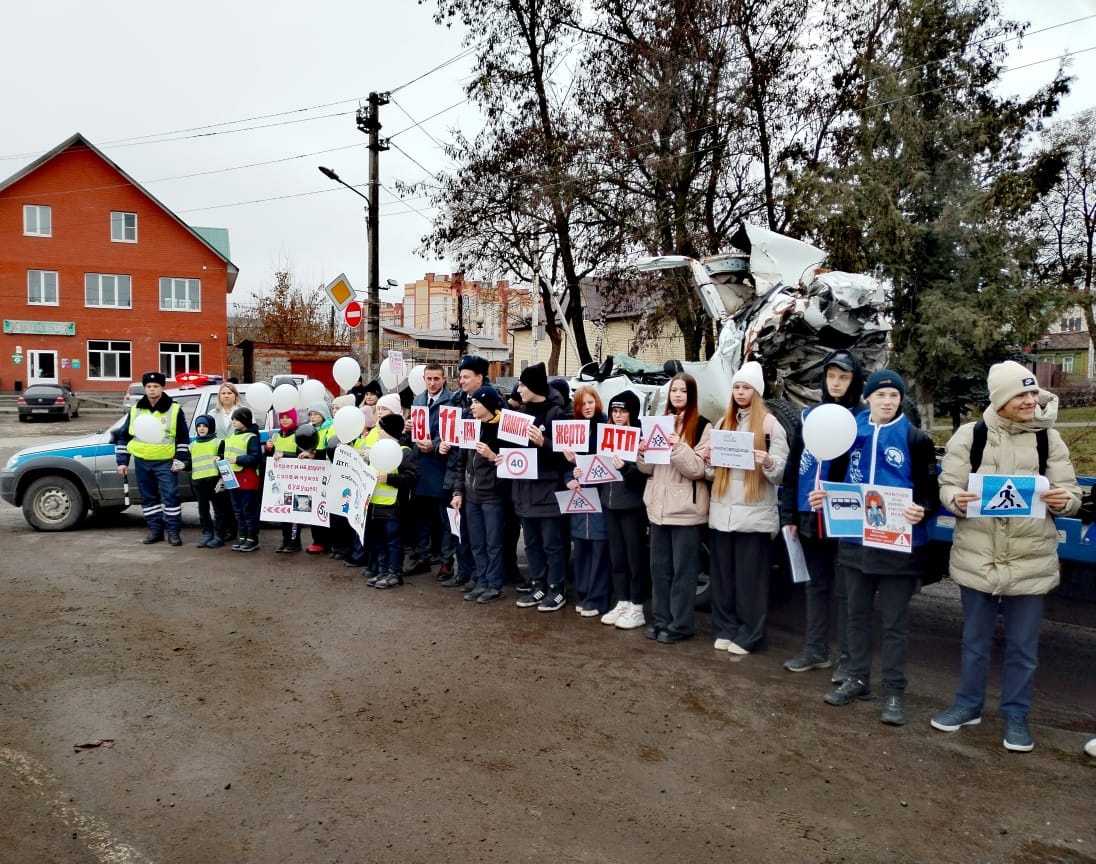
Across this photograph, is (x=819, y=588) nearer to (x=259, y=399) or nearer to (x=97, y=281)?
(x=259, y=399)

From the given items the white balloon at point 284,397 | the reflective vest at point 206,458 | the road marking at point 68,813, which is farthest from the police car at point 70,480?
the road marking at point 68,813

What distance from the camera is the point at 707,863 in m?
3.42

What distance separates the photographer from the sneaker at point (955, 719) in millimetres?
4734

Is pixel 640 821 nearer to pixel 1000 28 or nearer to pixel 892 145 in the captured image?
pixel 892 145

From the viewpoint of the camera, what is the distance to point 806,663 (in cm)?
570

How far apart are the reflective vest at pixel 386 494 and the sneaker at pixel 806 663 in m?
3.85

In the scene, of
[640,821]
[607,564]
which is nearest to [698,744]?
[640,821]

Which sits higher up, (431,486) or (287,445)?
(287,445)

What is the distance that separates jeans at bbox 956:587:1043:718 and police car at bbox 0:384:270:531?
28.0 ft

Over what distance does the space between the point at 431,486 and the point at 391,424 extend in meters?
0.76

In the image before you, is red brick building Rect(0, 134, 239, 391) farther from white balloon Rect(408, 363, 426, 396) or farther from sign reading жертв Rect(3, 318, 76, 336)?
white balloon Rect(408, 363, 426, 396)

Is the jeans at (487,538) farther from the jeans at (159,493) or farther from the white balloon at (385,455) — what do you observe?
the jeans at (159,493)

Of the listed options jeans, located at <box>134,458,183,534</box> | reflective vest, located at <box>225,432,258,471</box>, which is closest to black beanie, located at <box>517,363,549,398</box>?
reflective vest, located at <box>225,432,258,471</box>

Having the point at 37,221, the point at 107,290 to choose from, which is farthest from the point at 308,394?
the point at 37,221
